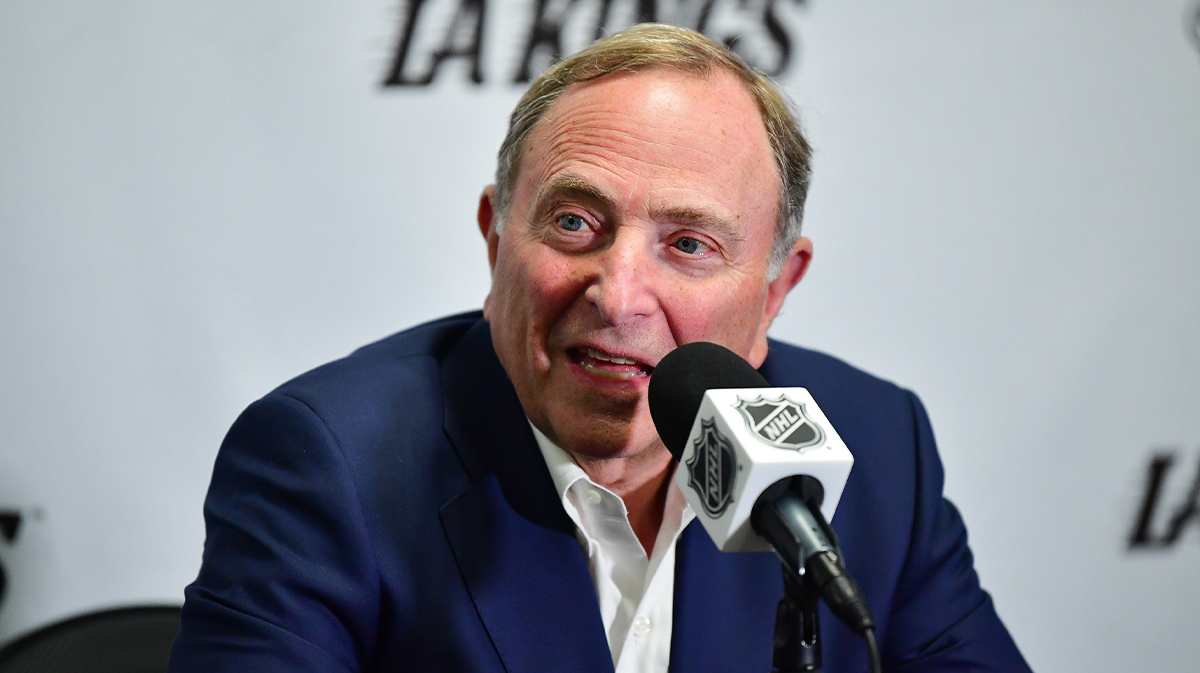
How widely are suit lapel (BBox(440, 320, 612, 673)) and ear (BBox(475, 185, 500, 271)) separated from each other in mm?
227

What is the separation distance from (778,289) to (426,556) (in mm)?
736

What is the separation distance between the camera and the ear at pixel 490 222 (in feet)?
5.75

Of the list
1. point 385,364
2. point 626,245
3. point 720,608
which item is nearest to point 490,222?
point 385,364

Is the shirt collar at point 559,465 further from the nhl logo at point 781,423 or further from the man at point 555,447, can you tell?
the nhl logo at point 781,423

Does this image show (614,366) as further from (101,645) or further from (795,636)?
(101,645)

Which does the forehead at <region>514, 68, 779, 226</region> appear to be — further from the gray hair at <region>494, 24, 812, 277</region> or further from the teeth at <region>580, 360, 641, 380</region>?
the teeth at <region>580, 360, 641, 380</region>

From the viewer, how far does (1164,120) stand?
2.89 metres

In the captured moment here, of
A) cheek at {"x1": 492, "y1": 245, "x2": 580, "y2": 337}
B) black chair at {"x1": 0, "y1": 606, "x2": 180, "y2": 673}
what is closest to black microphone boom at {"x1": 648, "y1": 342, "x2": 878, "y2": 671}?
cheek at {"x1": 492, "y1": 245, "x2": 580, "y2": 337}

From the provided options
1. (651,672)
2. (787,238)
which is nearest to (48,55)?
(787,238)

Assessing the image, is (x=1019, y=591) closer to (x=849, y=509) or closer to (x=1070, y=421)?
(x=1070, y=421)

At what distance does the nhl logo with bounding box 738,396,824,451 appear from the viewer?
951 millimetres

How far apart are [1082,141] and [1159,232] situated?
14.0 inches

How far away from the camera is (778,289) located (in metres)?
1.79

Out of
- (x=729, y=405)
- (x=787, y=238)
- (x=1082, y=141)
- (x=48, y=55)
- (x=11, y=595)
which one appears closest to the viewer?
(x=729, y=405)
